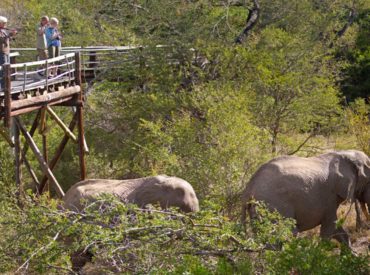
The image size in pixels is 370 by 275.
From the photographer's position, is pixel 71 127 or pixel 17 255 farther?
pixel 71 127

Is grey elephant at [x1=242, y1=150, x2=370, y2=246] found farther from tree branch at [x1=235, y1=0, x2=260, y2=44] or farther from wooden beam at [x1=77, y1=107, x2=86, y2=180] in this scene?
tree branch at [x1=235, y1=0, x2=260, y2=44]

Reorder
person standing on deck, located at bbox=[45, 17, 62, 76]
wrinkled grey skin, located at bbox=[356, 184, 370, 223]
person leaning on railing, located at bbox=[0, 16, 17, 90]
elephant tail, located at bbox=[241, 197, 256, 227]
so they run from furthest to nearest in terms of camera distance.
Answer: person standing on deck, located at bbox=[45, 17, 62, 76] → person leaning on railing, located at bbox=[0, 16, 17, 90] → wrinkled grey skin, located at bbox=[356, 184, 370, 223] → elephant tail, located at bbox=[241, 197, 256, 227]

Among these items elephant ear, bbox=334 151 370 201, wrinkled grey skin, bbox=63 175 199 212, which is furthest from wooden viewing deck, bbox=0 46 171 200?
elephant ear, bbox=334 151 370 201

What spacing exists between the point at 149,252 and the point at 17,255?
175 cm

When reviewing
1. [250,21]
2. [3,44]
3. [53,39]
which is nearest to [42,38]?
[53,39]

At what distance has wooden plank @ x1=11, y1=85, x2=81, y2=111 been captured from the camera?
50.5ft

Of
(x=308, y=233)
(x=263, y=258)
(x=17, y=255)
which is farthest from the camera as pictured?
A: (x=308, y=233)

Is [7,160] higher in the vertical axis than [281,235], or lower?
lower

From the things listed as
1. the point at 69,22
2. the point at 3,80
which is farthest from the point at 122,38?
the point at 3,80

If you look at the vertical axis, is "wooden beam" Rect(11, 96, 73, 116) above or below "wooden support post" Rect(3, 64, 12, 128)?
below

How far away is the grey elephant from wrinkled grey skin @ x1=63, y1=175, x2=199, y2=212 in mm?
1352

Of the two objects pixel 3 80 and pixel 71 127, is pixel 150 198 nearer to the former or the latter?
pixel 3 80

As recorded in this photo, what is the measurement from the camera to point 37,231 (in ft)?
33.7

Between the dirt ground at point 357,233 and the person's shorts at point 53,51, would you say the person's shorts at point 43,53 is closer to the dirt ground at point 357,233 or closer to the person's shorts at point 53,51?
the person's shorts at point 53,51
